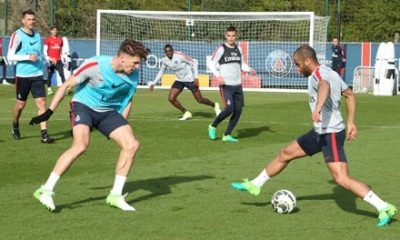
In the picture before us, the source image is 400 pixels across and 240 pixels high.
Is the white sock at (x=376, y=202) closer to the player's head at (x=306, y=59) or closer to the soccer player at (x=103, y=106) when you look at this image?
the player's head at (x=306, y=59)

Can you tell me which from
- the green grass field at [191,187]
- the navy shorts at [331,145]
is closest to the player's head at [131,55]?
the green grass field at [191,187]

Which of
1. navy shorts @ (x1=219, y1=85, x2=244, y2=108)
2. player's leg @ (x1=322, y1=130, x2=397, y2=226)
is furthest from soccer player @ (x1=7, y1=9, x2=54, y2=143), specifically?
player's leg @ (x1=322, y1=130, x2=397, y2=226)

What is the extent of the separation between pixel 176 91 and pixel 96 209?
11231mm

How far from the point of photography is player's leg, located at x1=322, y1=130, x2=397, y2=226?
8.06 metres

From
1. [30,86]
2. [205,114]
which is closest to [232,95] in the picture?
[30,86]

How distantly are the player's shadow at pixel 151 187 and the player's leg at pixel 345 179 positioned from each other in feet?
7.40

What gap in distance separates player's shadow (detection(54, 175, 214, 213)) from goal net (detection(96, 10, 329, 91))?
21.3 metres

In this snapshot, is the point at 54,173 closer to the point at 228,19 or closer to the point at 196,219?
the point at 196,219

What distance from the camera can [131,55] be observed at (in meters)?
8.56

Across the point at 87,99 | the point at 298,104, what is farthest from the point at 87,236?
the point at 298,104

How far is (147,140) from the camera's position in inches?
599

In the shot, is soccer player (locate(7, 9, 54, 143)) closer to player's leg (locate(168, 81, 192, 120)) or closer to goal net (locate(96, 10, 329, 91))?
player's leg (locate(168, 81, 192, 120))

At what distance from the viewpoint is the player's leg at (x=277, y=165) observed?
29.2ft

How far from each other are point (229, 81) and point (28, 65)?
3.69 m
